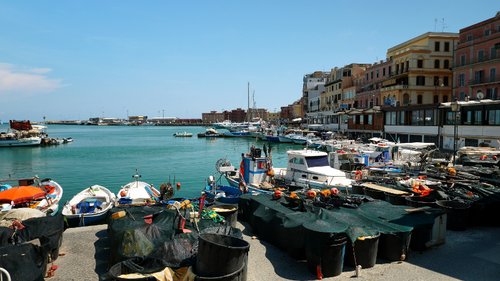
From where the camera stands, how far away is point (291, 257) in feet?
34.4

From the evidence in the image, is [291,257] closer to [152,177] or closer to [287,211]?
[287,211]

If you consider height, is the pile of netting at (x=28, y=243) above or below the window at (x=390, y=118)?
below

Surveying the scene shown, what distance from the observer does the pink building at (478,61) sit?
46.8 metres

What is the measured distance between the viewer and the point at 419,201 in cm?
1335

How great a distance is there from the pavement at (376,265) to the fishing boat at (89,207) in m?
4.82

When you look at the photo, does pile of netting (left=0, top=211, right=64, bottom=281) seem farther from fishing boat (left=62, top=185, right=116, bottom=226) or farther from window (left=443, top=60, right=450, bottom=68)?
window (left=443, top=60, right=450, bottom=68)

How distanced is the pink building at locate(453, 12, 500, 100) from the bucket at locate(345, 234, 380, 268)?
44605 mm

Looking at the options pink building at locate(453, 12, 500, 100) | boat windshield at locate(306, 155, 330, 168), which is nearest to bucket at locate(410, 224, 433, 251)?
boat windshield at locate(306, 155, 330, 168)

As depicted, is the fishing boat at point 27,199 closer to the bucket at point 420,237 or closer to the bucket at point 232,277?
the bucket at point 232,277

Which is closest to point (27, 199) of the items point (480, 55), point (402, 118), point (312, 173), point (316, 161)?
point (312, 173)

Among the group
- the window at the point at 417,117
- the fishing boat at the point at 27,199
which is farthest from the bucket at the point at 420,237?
the window at the point at 417,117

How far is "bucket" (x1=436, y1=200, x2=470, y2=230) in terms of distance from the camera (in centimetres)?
1270

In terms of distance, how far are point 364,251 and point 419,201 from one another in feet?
16.4

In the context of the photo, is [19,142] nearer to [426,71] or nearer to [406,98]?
[406,98]
